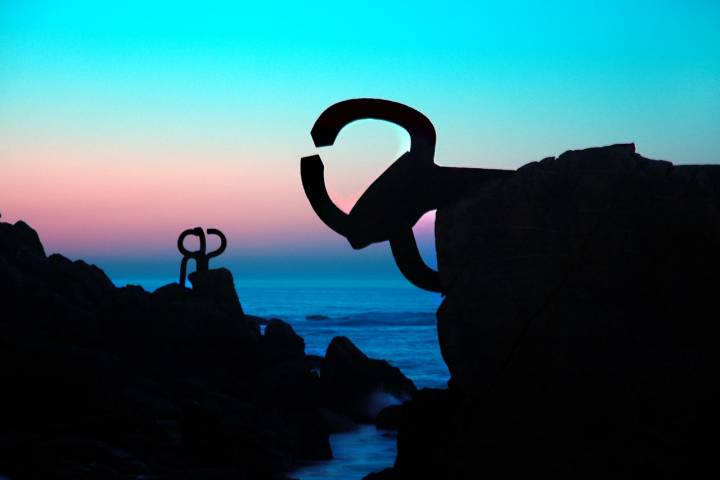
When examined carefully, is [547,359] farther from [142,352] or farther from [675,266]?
[142,352]

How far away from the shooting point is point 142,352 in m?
15.3

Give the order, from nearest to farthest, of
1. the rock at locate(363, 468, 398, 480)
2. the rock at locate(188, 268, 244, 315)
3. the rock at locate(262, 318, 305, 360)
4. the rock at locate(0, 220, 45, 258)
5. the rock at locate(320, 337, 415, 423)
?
1. the rock at locate(363, 468, 398, 480)
2. the rock at locate(320, 337, 415, 423)
3. the rock at locate(262, 318, 305, 360)
4. the rock at locate(188, 268, 244, 315)
5. the rock at locate(0, 220, 45, 258)

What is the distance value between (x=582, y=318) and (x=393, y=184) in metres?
1.46

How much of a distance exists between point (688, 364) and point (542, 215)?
1.19 meters

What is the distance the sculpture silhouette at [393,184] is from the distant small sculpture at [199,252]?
39.2 feet

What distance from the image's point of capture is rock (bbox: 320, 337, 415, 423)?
13859 millimetres

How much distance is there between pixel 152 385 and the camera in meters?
13.2

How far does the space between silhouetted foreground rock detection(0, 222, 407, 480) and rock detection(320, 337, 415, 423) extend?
33mm

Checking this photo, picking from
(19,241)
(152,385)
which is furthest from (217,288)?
(19,241)

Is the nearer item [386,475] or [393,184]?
[393,184]

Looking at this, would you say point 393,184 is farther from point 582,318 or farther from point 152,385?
point 152,385

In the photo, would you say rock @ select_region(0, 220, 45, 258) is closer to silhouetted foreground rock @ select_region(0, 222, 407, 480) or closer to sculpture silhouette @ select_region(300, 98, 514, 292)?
silhouetted foreground rock @ select_region(0, 222, 407, 480)

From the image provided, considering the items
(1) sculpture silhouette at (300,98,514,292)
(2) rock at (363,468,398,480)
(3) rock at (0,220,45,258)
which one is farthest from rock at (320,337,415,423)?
(3) rock at (0,220,45,258)

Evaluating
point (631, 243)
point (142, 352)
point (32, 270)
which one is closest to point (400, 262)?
point (631, 243)
